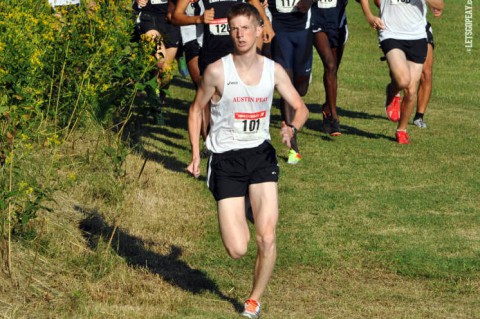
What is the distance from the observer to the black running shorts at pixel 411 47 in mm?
14453

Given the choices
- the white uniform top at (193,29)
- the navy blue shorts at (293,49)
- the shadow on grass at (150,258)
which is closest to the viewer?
the shadow on grass at (150,258)

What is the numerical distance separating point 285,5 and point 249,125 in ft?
19.2

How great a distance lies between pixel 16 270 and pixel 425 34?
7.62 m

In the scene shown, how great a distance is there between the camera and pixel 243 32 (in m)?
8.30

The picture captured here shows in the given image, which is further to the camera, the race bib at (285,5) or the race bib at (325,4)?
Result: the race bib at (325,4)

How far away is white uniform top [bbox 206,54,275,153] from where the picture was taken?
27.8 ft

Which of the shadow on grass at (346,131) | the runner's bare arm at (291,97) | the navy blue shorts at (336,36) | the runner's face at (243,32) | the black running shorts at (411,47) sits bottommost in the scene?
the shadow on grass at (346,131)

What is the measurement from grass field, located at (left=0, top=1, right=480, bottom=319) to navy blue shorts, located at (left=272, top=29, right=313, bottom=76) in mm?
1012

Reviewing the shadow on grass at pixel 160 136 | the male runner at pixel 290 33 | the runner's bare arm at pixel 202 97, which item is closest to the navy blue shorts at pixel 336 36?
the male runner at pixel 290 33

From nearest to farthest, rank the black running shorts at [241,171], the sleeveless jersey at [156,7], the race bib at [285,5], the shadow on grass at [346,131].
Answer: the black running shorts at [241,171], the race bib at [285,5], the shadow on grass at [346,131], the sleeveless jersey at [156,7]

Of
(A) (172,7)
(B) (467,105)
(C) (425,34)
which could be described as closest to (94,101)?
(A) (172,7)

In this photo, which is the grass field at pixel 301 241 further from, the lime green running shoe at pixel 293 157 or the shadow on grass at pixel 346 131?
the lime green running shoe at pixel 293 157

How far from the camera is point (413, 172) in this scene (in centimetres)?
1309

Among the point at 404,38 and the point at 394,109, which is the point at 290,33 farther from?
the point at 394,109
